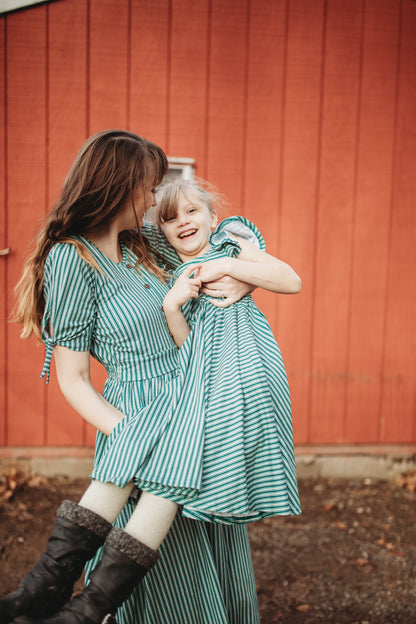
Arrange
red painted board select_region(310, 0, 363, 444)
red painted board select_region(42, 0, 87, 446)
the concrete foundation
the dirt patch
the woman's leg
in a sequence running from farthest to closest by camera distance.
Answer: the concrete foundation
red painted board select_region(310, 0, 363, 444)
red painted board select_region(42, 0, 87, 446)
the dirt patch
the woman's leg

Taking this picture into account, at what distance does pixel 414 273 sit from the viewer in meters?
3.68

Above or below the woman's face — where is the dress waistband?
below

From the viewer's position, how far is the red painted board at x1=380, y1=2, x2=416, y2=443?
352 centimetres

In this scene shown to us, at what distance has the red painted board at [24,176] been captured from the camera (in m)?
3.25

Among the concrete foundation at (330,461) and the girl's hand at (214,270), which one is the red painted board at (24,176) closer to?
the concrete foundation at (330,461)

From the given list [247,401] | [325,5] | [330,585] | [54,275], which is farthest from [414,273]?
[54,275]

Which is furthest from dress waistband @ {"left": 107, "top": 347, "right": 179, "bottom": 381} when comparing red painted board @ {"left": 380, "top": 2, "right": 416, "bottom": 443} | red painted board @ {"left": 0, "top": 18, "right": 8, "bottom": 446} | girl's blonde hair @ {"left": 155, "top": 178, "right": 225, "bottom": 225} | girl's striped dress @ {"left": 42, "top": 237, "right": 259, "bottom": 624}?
red painted board @ {"left": 380, "top": 2, "right": 416, "bottom": 443}

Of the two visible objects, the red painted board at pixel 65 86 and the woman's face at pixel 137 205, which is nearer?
the woman's face at pixel 137 205

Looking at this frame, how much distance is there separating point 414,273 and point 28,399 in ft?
9.29

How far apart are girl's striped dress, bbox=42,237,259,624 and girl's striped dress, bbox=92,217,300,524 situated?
3cm

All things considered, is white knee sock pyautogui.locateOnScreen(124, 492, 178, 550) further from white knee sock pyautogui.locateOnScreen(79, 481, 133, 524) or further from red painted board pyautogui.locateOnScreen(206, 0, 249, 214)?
red painted board pyautogui.locateOnScreen(206, 0, 249, 214)

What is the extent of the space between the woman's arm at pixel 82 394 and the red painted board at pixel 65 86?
2.01 m

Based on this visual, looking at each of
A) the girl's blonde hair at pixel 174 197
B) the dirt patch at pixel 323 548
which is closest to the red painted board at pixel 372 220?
the dirt patch at pixel 323 548

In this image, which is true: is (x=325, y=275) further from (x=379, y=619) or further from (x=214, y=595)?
(x=214, y=595)
